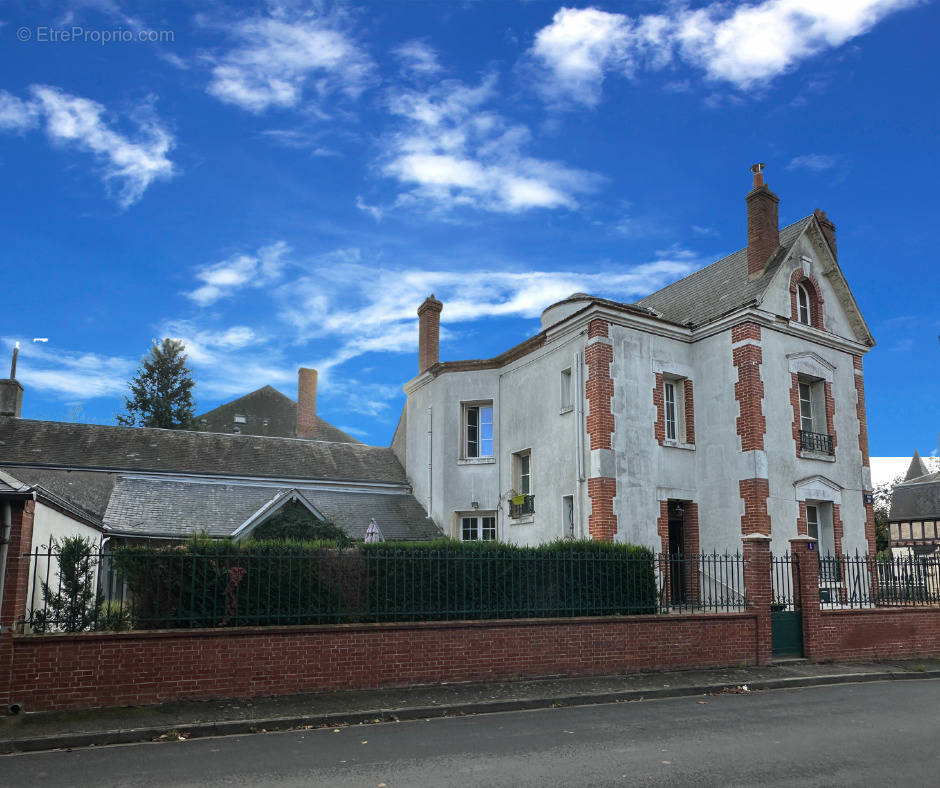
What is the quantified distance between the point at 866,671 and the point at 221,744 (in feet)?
37.7

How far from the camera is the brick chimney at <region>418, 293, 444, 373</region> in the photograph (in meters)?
26.5

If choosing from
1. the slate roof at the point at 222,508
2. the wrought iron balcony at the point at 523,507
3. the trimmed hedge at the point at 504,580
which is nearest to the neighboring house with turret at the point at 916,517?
the wrought iron balcony at the point at 523,507

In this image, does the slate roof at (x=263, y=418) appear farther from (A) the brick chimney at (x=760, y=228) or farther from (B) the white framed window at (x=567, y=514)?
(A) the brick chimney at (x=760, y=228)

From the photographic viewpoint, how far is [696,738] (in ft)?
28.0

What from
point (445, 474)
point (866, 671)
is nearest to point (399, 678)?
point (866, 671)

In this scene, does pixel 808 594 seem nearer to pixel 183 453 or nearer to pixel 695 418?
pixel 695 418

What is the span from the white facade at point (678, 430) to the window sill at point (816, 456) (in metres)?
0.09

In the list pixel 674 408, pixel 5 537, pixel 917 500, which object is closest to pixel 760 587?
pixel 674 408

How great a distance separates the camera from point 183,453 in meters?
25.5

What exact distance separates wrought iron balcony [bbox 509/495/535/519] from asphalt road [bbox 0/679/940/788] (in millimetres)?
11034

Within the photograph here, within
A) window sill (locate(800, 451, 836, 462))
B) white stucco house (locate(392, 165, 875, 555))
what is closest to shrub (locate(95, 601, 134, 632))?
white stucco house (locate(392, 165, 875, 555))

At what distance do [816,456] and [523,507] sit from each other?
Result: 304 inches

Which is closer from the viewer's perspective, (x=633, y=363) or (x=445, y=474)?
(x=633, y=363)

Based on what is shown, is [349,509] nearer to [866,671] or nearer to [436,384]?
[436,384]
